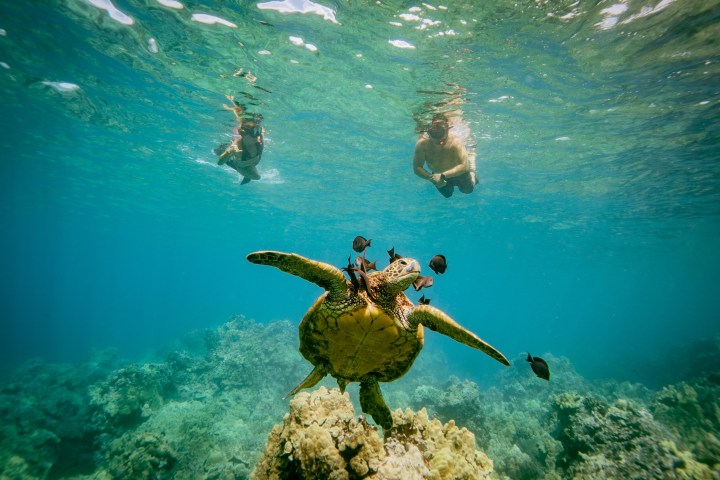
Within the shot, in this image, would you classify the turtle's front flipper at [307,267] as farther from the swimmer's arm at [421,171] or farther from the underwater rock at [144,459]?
the underwater rock at [144,459]

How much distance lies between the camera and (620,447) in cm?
539

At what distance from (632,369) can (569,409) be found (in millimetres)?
30582

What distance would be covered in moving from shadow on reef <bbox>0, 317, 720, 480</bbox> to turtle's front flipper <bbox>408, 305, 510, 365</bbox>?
1288 mm

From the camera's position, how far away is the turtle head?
10.3 feet

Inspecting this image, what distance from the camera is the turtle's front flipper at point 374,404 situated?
393 centimetres

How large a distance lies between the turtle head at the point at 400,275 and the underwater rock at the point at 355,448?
1.51 metres

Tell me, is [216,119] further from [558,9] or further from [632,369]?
[632,369]

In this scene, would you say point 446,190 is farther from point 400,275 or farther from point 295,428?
point 295,428

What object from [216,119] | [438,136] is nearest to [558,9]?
[438,136]

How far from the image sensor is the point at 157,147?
21750 mm

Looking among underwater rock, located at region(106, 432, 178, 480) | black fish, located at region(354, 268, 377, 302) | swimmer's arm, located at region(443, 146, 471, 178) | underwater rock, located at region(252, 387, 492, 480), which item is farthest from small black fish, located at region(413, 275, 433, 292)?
underwater rock, located at region(106, 432, 178, 480)

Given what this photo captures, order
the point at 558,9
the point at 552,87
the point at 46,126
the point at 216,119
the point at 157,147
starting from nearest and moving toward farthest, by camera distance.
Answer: the point at 558,9, the point at 552,87, the point at 216,119, the point at 46,126, the point at 157,147

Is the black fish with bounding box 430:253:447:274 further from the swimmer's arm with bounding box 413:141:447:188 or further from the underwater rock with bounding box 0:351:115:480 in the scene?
the underwater rock with bounding box 0:351:115:480

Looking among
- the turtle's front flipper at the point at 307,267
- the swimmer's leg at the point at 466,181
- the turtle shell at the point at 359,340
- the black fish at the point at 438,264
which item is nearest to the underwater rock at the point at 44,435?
the turtle shell at the point at 359,340
